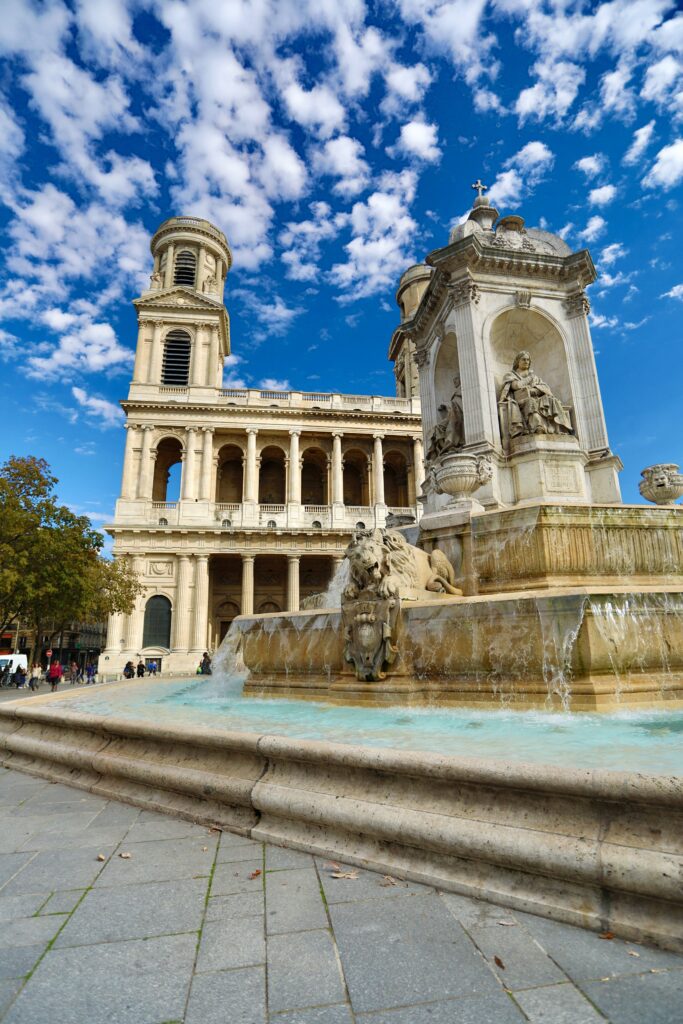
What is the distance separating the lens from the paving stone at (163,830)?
266 cm

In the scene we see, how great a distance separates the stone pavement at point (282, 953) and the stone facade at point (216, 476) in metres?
28.8

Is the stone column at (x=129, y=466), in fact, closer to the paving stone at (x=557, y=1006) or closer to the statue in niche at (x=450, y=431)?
the statue in niche at (x=450, y=431)

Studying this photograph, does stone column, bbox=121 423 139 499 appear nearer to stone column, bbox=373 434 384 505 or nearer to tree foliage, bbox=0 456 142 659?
tree foliage, bbox=0 456 142 659

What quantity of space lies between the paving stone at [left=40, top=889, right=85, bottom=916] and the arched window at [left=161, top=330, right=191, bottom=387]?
36616 mm

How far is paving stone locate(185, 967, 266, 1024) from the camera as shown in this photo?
1.42 m

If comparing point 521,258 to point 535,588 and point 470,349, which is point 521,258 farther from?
point 535,588

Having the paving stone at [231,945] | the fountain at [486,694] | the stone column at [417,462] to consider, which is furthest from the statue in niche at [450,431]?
the stone column at [417,462]

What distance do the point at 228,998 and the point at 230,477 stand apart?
37.1 metres

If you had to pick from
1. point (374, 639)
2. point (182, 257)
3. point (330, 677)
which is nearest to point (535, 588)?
point (374, 639)

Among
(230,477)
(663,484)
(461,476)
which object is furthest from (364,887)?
(230,477)

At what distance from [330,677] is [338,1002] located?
4.10 metres

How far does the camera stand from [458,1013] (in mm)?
1401

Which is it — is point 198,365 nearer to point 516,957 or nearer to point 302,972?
point 302,972

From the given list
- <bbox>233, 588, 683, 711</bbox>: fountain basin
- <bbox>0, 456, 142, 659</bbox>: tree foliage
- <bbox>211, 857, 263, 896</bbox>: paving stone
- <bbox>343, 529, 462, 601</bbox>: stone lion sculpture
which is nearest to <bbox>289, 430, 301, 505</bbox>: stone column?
<bbox>0, 456, 142, 659</bbox>: tree foliage
